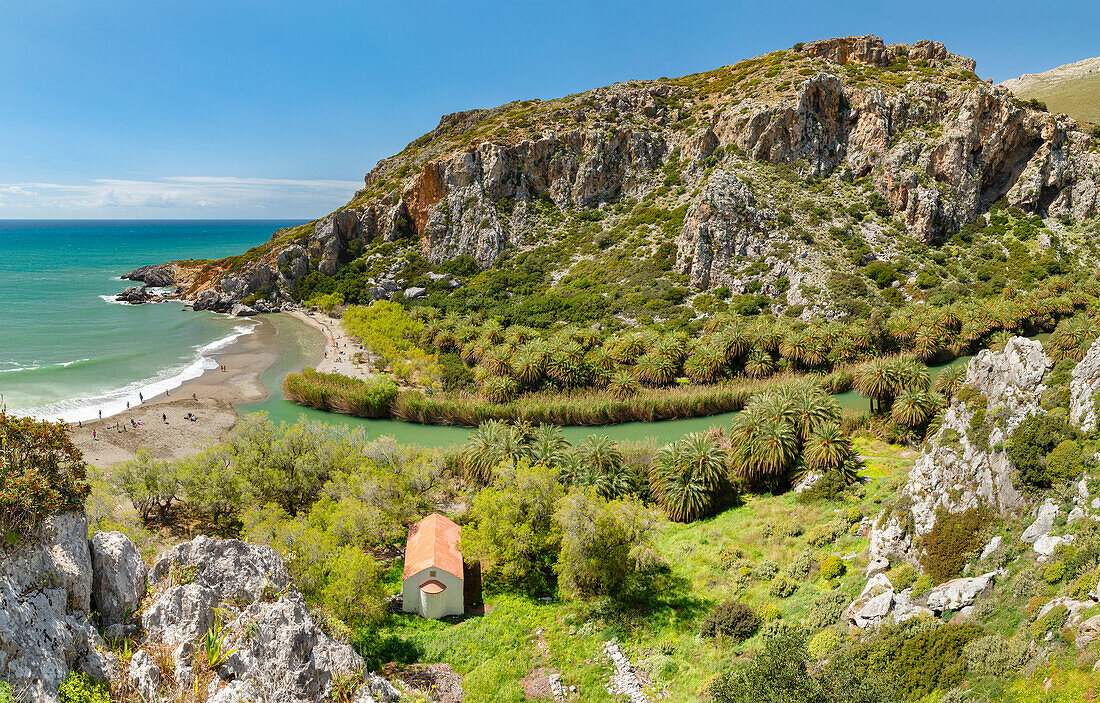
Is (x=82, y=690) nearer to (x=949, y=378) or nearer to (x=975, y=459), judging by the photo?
(x=975, y=459)

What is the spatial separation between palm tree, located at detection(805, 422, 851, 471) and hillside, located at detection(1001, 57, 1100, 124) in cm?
11110

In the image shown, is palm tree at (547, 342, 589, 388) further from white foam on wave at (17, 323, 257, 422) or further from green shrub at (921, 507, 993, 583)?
white foam on wave at (17, 323, 257, 422)

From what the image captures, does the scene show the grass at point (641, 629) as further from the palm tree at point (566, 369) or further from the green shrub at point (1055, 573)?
the palm tree at point (566, 369)

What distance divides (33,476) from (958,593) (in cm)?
2580

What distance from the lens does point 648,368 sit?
2077 inches

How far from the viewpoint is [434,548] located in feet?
80.3

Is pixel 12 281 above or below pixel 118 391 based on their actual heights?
above

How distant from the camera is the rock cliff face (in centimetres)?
1142

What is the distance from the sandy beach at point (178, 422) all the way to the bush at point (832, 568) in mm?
34972

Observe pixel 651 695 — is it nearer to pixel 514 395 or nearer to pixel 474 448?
pixel 474 448

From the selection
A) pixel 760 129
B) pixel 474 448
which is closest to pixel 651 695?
pixel 474 448

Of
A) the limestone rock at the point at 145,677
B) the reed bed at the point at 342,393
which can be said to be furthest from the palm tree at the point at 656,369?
the limestone rock at the point at 145,677

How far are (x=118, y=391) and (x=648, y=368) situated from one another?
54066 millimetres

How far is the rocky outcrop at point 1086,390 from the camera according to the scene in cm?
1953
